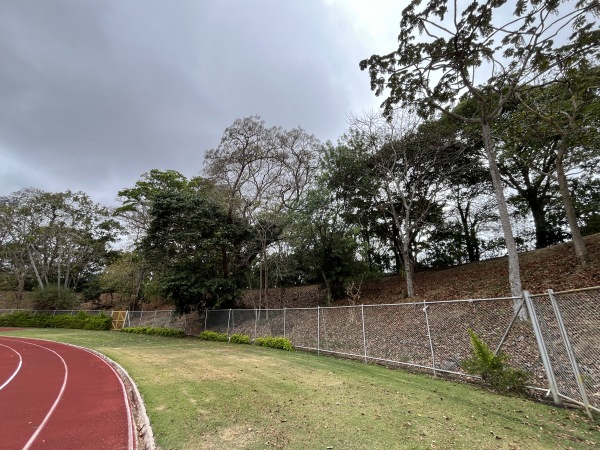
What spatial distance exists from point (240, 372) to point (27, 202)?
36.9 m

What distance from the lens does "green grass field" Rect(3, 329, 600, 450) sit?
4.18 meters

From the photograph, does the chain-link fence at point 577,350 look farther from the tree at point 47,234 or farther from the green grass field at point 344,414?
the tree at point 47,234

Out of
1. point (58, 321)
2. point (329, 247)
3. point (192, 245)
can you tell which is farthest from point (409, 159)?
point (58, 321)

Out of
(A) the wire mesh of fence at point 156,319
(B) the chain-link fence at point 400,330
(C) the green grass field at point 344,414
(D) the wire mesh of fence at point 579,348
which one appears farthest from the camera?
(A) the wire mesh of fence at point 156,319

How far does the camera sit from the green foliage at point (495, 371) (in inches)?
246

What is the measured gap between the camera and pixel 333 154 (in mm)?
19203

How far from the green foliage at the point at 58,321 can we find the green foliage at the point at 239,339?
1729 cm

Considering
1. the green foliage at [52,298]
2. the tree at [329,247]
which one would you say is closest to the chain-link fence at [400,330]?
the tree at [329,247]

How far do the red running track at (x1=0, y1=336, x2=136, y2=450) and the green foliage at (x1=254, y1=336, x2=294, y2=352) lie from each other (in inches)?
238

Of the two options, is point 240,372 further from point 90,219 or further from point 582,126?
point 90,219

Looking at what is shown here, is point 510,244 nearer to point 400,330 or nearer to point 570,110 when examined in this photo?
point 400,330

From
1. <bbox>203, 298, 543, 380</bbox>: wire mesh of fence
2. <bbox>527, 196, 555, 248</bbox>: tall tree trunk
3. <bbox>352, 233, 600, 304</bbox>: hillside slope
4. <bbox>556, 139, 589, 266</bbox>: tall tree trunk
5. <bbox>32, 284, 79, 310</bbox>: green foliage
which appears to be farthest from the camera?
<bbox>32, 284, 79, 310</bbox>: green foliage

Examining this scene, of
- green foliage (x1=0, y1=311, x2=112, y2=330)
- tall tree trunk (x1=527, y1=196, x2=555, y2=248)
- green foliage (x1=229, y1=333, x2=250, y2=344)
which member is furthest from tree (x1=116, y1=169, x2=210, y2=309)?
tall tree trunk (x1=527, y1=196, x2=555, y2=248)

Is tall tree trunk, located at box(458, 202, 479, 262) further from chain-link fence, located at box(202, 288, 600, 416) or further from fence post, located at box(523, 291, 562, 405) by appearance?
fence post, located at box(523, 291, 562, 405)
